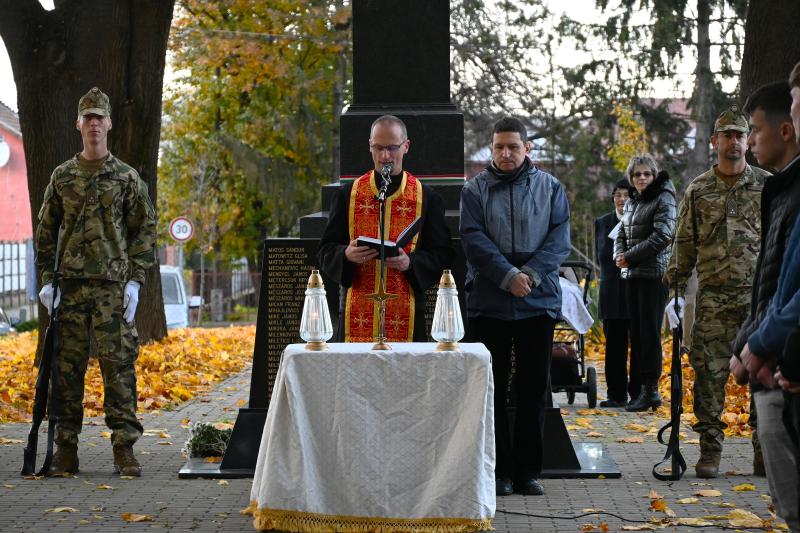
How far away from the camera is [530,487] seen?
329 inches

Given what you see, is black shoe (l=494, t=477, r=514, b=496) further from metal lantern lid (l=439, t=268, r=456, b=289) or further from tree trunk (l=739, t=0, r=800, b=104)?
tree trunk (l=739, t=0, r=800, b=104)

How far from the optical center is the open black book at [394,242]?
766 centimetres

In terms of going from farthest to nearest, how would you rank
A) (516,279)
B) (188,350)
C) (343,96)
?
(343,96) → (188,350) → (516,279)

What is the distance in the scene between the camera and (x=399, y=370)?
695cm

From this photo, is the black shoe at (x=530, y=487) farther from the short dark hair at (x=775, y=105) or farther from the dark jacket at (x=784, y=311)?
the dark jacket at (x=784, y=311)

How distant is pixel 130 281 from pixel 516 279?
2.76 metres

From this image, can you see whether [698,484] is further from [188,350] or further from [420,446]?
[188,350]

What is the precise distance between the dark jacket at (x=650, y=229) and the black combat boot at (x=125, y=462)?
5367mm

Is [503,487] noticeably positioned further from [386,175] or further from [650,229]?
[650,229]

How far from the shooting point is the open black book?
7.66 metres

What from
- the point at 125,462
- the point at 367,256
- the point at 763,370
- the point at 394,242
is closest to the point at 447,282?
the point at 367,256

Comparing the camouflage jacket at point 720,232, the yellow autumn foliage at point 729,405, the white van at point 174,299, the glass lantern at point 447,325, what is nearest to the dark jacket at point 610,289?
the yellow autumn foliage at point 729,405

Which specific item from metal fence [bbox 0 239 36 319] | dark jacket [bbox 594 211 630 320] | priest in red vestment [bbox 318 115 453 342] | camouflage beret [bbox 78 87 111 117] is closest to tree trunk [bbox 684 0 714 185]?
dark jacket [bbox 594 211 630 320]

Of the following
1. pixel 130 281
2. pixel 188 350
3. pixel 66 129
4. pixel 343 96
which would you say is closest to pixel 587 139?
pixel 343 96
